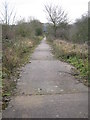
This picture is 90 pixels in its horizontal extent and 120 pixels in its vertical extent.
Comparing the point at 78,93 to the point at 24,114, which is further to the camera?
the point at 78,93

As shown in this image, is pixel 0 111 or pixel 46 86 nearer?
pixel 0 111

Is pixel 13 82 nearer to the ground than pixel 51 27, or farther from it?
nearer to the ground

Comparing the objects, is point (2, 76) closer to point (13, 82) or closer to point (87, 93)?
point (13, 82)

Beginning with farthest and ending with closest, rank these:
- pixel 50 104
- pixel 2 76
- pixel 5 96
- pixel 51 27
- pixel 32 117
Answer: pixel 51 27
pixel 2 76
pixel 5 96
pixel 50 104
pixel 32 117

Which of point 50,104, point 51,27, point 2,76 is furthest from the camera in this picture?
point 51,27

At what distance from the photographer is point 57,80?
8945 mm

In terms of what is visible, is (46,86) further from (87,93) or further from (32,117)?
(32,117)

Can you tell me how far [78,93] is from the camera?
6980mm

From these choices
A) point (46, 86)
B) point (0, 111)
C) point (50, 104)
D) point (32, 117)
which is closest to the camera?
point (32, 117)

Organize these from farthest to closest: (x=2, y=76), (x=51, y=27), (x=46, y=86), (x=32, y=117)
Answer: (x=51, y=27) → (x=2, y=76) → (x=46, y=86) → (x=32, y=117)

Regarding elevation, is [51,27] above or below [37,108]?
above

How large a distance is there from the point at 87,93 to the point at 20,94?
74.0 inches

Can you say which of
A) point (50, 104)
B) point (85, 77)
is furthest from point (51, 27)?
point (50, 104)

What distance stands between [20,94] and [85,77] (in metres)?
2.96
